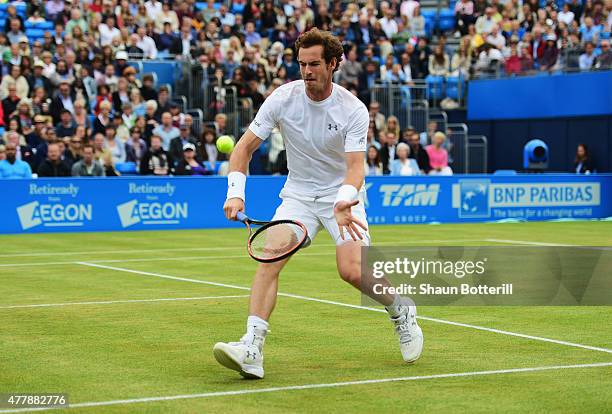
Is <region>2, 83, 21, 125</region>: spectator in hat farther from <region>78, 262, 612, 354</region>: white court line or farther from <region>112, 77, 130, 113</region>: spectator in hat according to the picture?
<region>78, 262, 612, 354</region>: white court line

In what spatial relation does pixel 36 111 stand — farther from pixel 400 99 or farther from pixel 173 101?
pixel 400 99

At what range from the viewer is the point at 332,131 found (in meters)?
7.94

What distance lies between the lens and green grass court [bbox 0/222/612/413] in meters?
6.96

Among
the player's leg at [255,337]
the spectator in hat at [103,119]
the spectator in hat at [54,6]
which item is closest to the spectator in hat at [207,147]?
the spectator in hat at [103,119]

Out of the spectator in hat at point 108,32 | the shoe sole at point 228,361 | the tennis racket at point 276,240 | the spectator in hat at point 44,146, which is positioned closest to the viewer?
the shoe sole at point 228,361

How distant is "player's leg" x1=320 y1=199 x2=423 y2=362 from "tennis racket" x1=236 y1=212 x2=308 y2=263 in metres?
0.26

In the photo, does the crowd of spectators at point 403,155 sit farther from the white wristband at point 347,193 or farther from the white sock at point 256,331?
the white sock at point 256,331

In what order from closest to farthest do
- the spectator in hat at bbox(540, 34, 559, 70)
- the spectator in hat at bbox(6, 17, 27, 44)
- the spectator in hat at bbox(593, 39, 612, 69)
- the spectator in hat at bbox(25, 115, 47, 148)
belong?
the spectator in hat at bbox(25, 115, 47, 148), the spectator in hat at bbox(6, 17, 27, 44), the spectator in hat at bbox(593, 39, 612, 69), the spectator in hat at bbox(540, 34, 559, 70)

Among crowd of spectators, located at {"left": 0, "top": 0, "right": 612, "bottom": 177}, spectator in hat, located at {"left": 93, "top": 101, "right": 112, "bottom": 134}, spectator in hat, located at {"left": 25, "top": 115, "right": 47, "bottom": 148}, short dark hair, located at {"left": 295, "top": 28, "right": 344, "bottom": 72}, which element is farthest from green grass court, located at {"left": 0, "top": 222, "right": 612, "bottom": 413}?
spectator in hat, located at {"left": 93, "top": 101, "right": 112, "bottom": 134}

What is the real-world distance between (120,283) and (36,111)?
12.3m

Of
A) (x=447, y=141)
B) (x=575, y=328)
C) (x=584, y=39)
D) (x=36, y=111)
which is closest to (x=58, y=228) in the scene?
(x=36, y=111)

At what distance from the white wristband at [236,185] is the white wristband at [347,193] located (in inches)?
25.4

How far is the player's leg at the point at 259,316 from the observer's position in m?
7.45

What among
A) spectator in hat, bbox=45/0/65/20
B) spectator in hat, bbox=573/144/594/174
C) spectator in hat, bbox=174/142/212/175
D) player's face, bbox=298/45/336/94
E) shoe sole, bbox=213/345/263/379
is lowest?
spectator in hat, bbox=573/144/594/174
